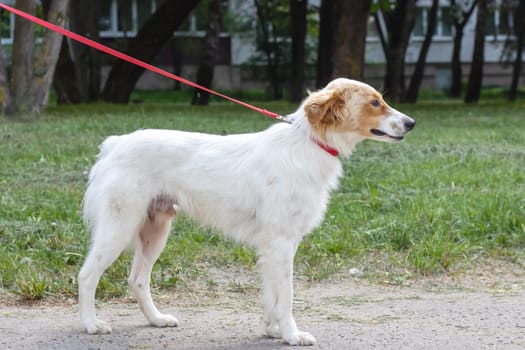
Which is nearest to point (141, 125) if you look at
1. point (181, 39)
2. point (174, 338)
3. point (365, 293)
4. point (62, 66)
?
point (365, 293)

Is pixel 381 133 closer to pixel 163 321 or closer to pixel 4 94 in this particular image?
pixel 163 321

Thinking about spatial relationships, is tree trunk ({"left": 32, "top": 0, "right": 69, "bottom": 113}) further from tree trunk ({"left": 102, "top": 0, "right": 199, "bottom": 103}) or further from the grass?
tree trunk ({"left": 102, "top": 0, "right": 199, "bottom": 103})

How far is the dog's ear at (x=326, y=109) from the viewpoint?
5578 millimetres

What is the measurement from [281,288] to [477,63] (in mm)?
28371

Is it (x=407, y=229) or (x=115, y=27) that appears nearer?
(x=407, y=229)

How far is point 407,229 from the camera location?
26.8 ft

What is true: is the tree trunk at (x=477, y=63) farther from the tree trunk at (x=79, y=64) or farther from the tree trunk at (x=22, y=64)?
the tree trunk at (x=22, y=64)

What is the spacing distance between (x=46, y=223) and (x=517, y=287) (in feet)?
13.1

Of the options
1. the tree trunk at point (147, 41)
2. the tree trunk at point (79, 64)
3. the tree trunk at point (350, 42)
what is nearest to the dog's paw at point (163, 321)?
the tree trunk at point (350, 42)

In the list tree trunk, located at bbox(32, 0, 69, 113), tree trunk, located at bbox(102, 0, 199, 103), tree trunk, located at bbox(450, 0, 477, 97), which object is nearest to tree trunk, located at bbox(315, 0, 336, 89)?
tree trunk, located at bbox(102, 0, 199, 103)

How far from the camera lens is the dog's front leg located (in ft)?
18.0

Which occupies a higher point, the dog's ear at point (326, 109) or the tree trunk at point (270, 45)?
the dog's ear at point (326, 109)

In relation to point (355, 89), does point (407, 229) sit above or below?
below

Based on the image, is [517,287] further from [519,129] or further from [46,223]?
[519,129]
